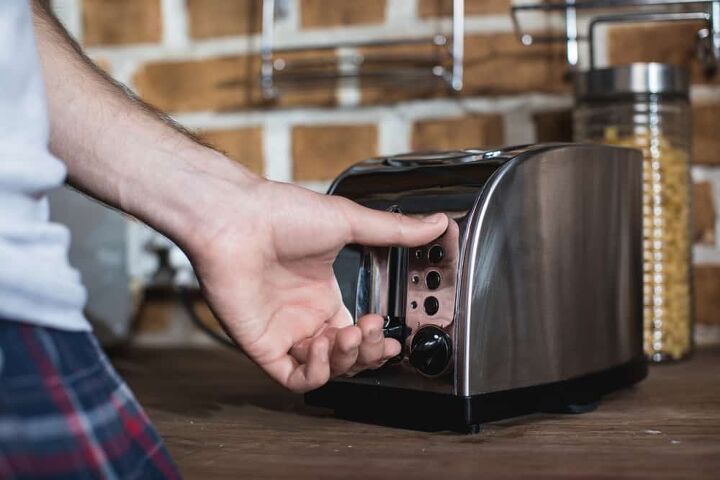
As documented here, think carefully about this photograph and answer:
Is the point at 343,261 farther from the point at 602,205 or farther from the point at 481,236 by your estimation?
the point at 602,205

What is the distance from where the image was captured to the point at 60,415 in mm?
448

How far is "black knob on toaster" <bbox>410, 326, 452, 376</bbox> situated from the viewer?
2.09ft

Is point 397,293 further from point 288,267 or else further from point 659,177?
point 659,177

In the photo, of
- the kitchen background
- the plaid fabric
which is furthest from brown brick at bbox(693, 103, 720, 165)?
the plaid fabric

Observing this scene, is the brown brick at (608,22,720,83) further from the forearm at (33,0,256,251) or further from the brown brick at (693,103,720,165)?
the forearm at (33,0,256,251)

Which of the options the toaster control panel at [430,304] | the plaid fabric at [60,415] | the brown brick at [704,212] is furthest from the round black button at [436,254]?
the brown brick at [704,212]

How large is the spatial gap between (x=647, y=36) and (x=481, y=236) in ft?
1.67

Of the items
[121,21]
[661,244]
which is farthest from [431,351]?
[121,21]

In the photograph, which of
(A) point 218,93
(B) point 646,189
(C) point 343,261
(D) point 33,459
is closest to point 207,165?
(C) point 343,261

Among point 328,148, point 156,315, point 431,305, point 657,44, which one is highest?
point 657,44

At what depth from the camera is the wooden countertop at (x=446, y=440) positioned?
0.56 meters

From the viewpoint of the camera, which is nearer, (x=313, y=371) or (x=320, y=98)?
(x=313, y=371)

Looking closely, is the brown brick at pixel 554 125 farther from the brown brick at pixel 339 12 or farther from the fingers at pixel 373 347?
the fingers at pixel 373 347

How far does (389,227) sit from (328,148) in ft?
A: 1.65
